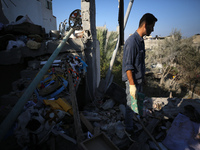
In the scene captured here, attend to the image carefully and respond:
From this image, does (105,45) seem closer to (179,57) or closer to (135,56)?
(179,57)

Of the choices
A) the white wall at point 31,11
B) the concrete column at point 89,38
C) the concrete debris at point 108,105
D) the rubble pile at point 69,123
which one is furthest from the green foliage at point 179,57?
the white wall at point 31,11

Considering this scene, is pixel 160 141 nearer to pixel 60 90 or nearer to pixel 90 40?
pixel 60 90

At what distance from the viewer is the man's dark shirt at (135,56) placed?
7.36 ft

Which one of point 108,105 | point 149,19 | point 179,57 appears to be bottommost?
point 108,105

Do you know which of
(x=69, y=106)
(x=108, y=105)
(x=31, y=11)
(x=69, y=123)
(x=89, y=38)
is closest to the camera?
(x=69, y=123)

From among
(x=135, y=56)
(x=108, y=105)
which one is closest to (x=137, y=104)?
(x=135, y=56)

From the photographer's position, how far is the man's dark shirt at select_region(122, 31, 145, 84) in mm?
2244

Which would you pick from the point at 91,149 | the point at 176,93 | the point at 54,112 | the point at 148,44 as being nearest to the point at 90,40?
the point at 54,112

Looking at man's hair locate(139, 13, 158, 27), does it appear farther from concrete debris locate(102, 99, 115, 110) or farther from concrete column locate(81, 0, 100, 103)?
concrete debris locate(102, 99, 115, 110)

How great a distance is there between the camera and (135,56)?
2316 mm

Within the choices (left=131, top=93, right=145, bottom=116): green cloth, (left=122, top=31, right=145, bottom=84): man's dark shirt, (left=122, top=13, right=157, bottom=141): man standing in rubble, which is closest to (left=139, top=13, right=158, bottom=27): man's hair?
(left=122, top=13, right=157, bottom=141): man standing in rubble

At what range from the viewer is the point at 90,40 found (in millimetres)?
4773

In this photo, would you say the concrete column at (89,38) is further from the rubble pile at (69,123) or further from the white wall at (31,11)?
the white wall at (31,11)

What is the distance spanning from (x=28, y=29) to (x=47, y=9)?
445 inches
